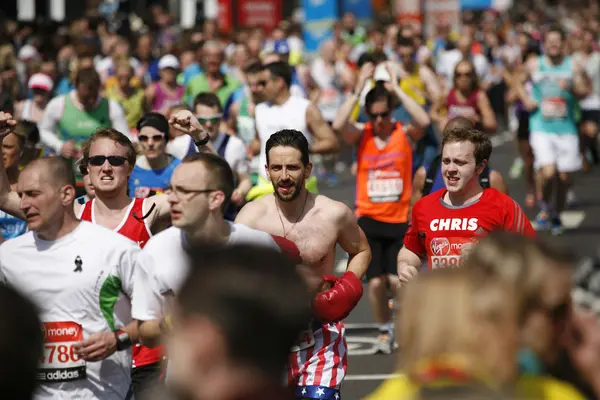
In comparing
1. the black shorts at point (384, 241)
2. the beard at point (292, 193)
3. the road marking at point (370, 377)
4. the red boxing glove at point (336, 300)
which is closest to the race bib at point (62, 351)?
the red boxing glove at point (336, 300)

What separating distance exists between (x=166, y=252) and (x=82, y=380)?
2.22 feet

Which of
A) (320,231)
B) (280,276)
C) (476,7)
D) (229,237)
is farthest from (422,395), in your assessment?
(476,7)

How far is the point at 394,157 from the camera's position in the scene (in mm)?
10336

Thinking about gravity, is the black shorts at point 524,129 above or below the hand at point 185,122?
below

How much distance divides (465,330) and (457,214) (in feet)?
12.8

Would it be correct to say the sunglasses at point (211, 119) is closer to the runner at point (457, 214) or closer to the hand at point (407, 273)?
the runner at point (457, 214)

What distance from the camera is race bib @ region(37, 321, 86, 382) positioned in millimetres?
5660

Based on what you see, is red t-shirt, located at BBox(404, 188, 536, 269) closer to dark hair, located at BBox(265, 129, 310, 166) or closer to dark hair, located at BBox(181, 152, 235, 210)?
dark hair, located at BBox(265, 129, 310, 166)

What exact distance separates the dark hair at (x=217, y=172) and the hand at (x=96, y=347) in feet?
2.41

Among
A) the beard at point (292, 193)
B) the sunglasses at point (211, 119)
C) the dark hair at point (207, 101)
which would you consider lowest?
the beard at point (292, 193)

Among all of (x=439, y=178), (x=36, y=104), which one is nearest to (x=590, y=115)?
(x=36, y=104)

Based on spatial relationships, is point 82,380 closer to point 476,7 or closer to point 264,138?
point 264,138

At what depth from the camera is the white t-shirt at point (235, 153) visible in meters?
10.2

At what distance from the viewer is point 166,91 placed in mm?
15672
